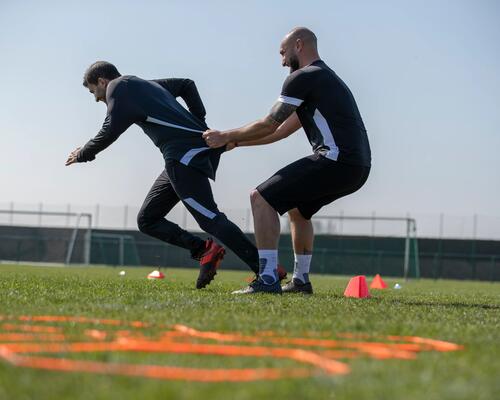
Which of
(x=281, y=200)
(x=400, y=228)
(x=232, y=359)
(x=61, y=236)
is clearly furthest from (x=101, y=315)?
(x=61, y=236)

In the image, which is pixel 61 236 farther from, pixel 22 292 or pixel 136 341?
pixel 136 341

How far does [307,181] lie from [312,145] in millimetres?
356

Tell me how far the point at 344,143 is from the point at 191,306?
206 centimetres

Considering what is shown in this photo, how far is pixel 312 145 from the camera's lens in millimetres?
6992

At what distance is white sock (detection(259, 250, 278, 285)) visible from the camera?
6891mm

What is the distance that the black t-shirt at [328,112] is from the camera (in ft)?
22.3

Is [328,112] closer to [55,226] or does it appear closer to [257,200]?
[257,200]

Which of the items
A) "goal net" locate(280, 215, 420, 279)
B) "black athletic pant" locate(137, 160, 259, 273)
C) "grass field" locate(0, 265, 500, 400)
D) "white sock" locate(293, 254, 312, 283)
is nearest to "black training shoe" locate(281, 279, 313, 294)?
"white sock" locate(293, 254, 312, 283)

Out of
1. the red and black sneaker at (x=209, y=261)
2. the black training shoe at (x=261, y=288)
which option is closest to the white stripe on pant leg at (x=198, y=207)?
the red and black sneaker at (x=209, y=261)

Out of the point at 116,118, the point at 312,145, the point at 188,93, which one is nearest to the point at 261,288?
the point at 312,145

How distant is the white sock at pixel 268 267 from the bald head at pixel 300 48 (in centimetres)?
150

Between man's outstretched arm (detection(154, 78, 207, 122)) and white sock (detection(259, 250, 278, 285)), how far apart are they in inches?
72.1

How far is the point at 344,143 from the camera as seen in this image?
6789 millimetres

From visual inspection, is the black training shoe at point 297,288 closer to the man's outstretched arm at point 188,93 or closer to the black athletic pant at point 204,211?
the black athletic pant at point 204,211
